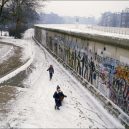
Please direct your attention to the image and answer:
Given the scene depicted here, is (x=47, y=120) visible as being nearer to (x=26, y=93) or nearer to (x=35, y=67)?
(x=26, y=93)

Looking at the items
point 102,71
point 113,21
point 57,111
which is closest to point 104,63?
point 102,71

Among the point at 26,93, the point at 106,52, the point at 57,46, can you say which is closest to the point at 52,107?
the point at 26,93

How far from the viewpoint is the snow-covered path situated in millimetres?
11312

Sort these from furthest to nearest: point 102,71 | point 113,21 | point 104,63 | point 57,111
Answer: point 113,21
point 102,71
point 104,63
point 57,111

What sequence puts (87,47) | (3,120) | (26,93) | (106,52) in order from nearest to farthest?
(3,120), (106,52), (26,93), (87,47)

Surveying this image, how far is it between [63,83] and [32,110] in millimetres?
5770

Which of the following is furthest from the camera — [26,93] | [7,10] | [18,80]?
[7,10]

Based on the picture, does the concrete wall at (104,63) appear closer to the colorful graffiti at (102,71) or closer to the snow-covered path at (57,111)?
the colorful graffiti at (102,71)

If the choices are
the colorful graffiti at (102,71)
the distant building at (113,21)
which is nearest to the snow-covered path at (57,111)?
the colorful graffiti at (102,71)

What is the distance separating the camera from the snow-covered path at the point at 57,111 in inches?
445

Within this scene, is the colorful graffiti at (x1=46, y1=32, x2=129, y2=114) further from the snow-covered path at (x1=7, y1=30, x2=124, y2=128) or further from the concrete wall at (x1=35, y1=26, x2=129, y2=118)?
the snow-covered path at (x1=7, y1=30, x2=124, y2=128)

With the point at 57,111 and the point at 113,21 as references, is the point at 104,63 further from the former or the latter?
the point at 113,21

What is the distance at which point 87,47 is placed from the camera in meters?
17.3

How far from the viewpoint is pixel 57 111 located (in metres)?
12.8
